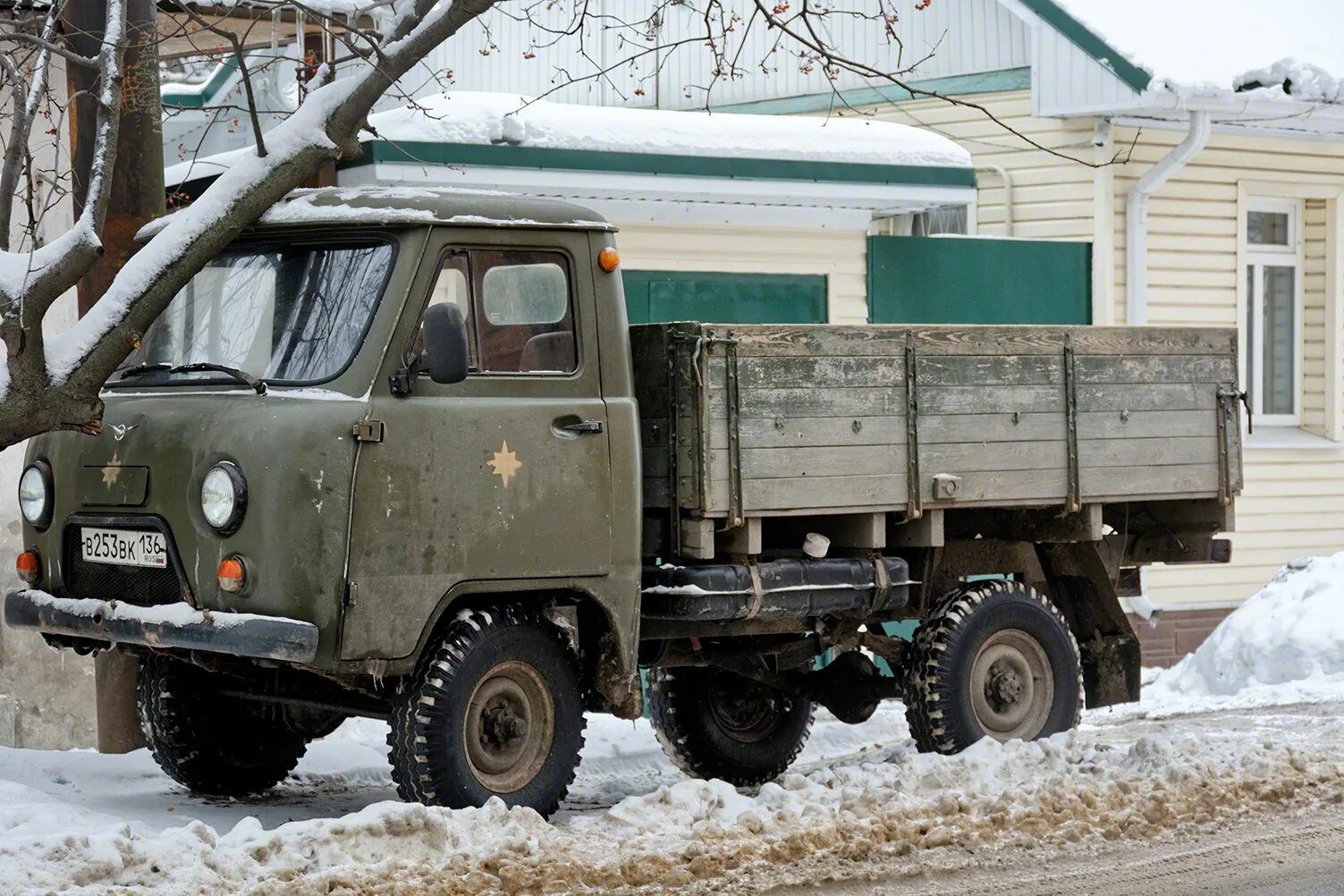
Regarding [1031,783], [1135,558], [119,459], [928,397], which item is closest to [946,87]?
[1135,558]

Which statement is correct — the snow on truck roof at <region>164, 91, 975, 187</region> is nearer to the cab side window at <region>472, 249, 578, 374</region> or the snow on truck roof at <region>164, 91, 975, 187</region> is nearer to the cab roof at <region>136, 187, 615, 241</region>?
the cab roof at <region>136, 187, 615, 241</region>

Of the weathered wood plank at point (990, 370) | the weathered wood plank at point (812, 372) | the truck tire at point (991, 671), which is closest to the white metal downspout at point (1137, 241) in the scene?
the truck tire at point (991, 671)

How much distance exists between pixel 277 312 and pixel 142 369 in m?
0.70

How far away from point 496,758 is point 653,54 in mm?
10952

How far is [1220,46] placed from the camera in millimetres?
15070

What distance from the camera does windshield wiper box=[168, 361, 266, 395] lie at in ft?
24.0

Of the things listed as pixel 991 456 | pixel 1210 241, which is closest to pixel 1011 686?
pixel 991 456

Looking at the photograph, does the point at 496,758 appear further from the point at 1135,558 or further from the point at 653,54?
the point at 653,54

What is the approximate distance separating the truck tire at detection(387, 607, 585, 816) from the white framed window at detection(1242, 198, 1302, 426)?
9.75 meters

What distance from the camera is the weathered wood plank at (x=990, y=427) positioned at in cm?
881

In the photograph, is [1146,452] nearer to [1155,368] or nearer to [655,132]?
[1155,368]

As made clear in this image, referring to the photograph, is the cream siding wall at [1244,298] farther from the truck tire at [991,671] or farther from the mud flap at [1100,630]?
the truck tire at [991,671]

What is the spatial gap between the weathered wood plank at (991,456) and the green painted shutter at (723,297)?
351 cm

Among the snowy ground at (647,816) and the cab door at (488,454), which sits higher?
→ the cab door at (488,454)
